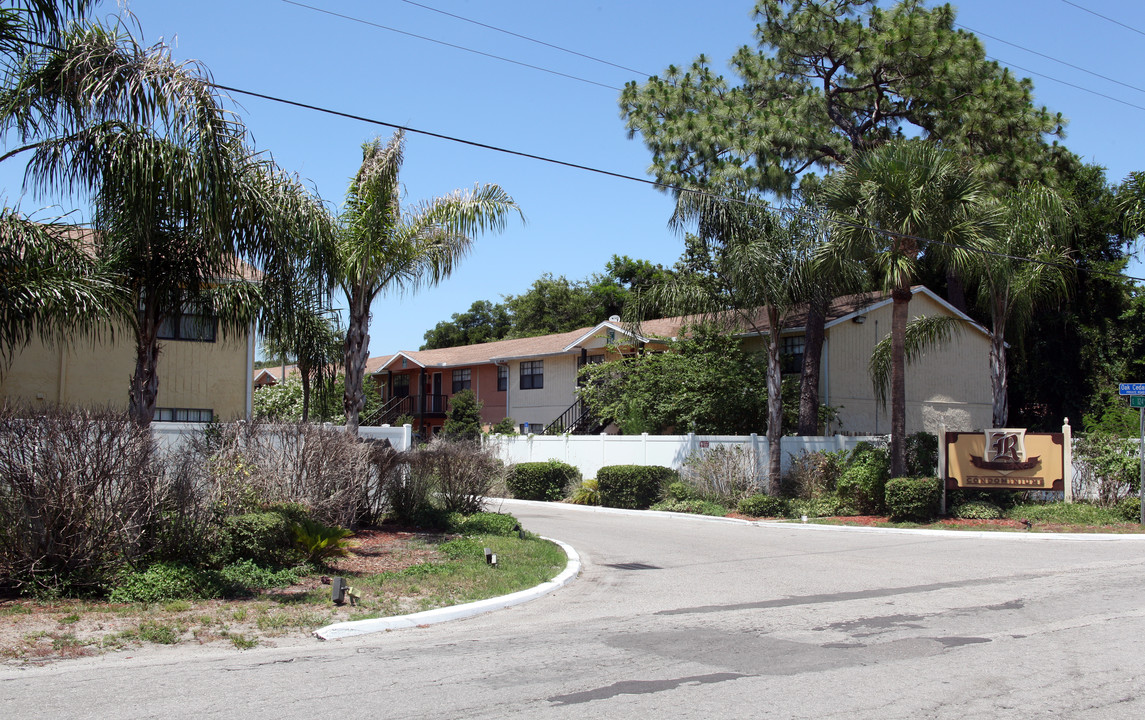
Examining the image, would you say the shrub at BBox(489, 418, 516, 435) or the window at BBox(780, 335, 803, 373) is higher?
the window at BBox(780, 335, 803, 373)

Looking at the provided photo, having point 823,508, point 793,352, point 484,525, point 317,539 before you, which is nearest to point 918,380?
point 793,352

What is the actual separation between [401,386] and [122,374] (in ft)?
87.8

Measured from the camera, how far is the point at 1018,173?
26.6 m

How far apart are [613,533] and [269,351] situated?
25.4 ft

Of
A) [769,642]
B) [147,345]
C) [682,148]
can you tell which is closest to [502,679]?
[769,642]

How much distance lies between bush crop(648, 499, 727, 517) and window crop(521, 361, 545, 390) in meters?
15.6

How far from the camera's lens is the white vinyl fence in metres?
23.8

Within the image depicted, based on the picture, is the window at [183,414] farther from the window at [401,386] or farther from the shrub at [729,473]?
the window at [401,386]

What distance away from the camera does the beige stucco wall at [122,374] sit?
64.4 feet

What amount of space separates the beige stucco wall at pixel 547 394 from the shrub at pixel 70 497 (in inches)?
1110

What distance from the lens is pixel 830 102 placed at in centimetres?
2883

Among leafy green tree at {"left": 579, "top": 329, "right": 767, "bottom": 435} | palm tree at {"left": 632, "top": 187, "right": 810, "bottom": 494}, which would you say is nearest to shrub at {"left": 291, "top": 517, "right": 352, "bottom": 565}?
palm tree at {"left": 632, "top": 187, "right": 810, "bottom": 494}

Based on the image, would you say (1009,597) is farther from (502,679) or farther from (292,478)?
(292,478)

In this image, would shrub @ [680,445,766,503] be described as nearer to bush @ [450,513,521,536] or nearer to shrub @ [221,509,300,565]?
bush @ [450,513,521,536]
